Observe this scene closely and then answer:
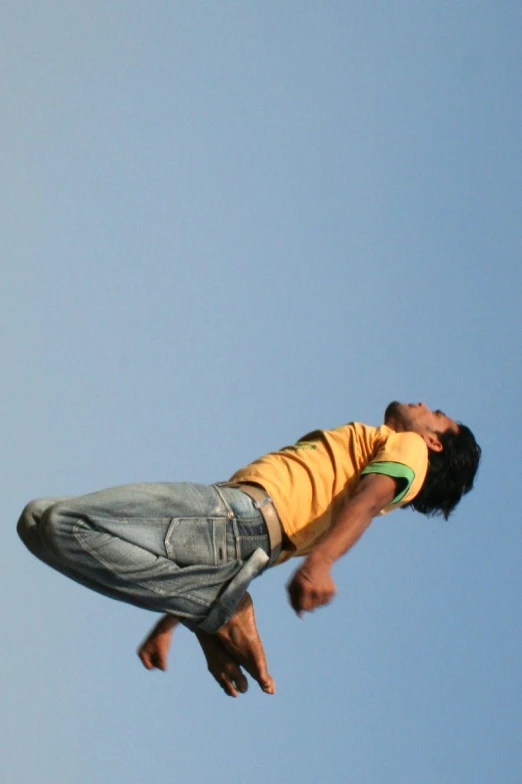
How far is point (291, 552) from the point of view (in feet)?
17.0

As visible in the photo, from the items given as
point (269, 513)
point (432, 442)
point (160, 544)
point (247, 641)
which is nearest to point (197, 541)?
point (160, 544)

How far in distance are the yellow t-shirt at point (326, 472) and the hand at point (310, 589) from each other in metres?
0.58

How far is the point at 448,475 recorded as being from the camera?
5699 mm

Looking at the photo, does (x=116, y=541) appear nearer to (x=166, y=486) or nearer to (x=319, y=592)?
(x=166, y=486)

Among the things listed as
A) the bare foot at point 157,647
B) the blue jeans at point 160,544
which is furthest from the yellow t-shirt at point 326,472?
the bare foot at point 157,647

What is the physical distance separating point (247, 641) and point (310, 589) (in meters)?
0.76

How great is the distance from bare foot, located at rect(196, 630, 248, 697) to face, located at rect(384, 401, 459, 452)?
135 centimetres

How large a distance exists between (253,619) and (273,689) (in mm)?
318

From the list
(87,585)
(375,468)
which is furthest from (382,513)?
(87,585)

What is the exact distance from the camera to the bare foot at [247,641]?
5.06 meters

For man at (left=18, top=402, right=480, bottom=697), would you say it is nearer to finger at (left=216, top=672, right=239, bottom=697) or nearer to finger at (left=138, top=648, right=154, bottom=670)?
finger at (left=216, top=672, right=239, bottom=697)

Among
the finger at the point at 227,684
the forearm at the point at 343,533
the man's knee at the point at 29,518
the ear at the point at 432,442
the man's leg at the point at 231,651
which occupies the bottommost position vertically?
the finger at the point at 227,684

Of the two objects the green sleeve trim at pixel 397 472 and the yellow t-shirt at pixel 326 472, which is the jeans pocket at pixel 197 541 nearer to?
the yellow t-shirt at pixel 326 472

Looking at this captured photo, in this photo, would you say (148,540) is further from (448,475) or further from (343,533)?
(448,475)
